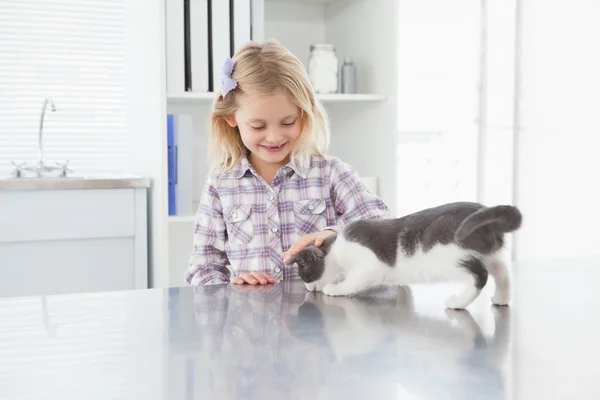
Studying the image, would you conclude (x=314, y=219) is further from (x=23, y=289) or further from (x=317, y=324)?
(x=23, y=289)

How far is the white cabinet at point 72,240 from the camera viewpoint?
224cm

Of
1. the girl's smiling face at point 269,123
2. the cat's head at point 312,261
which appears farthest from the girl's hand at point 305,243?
the girl's smiling face at point 269,123

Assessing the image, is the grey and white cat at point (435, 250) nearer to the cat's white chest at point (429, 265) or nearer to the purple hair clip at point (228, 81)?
the cat's white chest at point (429, 265)

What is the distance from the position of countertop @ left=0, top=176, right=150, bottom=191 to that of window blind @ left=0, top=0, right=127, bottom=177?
→ 70 cm

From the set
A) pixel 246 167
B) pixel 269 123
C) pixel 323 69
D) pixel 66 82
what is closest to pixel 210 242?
pixel 246 167

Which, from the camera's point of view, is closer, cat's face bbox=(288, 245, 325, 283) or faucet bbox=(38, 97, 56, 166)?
cat's face bbox=(288, 245, 325, 283)

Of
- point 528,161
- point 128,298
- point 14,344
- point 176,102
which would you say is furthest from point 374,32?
point 14,344

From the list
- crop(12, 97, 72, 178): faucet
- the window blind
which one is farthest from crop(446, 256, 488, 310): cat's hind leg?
the window blind

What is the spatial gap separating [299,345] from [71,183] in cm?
178

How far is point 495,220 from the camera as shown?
31.6 inches

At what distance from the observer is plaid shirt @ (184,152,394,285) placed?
155 centimetres

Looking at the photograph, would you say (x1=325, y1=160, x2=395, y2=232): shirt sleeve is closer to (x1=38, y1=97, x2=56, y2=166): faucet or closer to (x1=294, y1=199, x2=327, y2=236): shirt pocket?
→ (x1=294, y1=199, x2=327, y2=236): shirt pocket

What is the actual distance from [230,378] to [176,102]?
220 centimetres

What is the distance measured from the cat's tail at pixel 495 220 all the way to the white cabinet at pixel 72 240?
169cm
